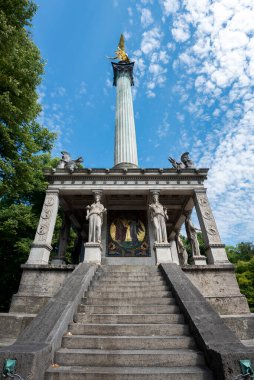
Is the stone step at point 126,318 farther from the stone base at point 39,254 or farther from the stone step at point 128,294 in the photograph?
the stone base at point 39,254

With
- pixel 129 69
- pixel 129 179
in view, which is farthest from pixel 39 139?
pixel 129 69

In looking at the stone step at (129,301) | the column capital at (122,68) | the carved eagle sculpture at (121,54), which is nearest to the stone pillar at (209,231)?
the stone step at (129,301)

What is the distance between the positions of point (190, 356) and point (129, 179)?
30.4ft

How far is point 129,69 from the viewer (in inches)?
994

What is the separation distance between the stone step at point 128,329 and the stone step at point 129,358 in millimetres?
837

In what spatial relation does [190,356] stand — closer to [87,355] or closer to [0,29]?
[87,355]

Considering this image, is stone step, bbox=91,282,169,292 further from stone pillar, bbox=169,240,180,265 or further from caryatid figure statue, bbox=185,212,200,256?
stone pillar, bbox=169,240,180,265

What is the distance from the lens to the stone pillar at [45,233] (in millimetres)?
9617

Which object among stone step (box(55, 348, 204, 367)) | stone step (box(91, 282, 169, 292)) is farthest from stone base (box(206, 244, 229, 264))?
stone step (box(55, 348, 204, 367))

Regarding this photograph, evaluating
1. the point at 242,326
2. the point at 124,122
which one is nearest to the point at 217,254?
the point at 242,326

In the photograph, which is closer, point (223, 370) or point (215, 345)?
point (223, 370)

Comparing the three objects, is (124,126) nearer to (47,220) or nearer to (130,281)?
(47,220)

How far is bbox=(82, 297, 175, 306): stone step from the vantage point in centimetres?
586

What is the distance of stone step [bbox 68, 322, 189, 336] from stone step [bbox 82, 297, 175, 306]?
3.69 ft
